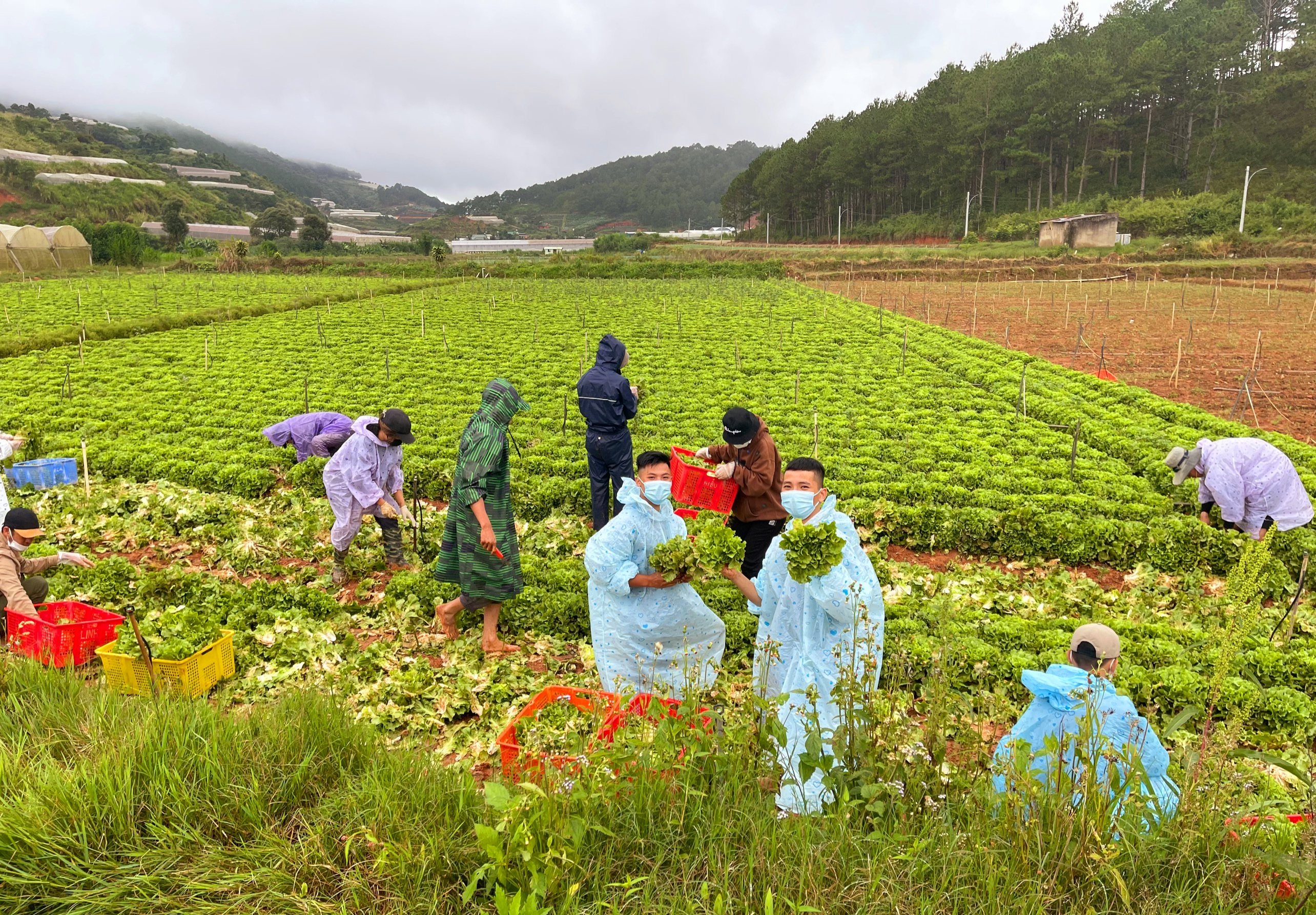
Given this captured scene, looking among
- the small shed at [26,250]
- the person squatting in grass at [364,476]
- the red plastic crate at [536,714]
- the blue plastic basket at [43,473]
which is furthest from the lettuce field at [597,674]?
the small shed at [26,250]

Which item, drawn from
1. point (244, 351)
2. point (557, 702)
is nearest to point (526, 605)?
point (557, 702)

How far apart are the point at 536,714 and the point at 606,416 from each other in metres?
4.11

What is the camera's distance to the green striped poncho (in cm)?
599

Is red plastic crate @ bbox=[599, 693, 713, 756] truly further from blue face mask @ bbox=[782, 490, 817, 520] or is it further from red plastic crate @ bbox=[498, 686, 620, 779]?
blue face mask @ bbox=[782, 490, 817, 520]

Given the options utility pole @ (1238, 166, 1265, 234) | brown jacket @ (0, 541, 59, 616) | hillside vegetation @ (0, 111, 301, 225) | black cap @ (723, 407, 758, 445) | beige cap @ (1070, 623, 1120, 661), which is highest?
hillside vegetation @ (0, 111, 301, 225)

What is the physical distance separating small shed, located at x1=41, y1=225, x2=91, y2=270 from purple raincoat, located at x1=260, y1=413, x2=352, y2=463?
5313cm

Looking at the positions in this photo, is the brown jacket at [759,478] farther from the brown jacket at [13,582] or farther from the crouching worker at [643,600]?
the brown jacket at [13,582]

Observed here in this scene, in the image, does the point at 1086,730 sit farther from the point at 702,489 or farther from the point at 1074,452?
the point at 1074,452

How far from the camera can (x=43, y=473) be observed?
1027cm

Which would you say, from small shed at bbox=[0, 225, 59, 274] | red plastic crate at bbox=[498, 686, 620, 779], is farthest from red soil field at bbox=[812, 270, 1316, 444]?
small shed at bbox=[0, 225, 59, 274]

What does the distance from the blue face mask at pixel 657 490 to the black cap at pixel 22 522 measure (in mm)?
5288

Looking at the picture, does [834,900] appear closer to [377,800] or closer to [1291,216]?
[377,800]

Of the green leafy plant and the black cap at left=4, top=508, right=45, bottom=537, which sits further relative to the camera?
the black cap at left=4, top=508, right=45, bottom=537

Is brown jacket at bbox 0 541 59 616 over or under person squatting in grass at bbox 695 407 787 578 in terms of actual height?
under
